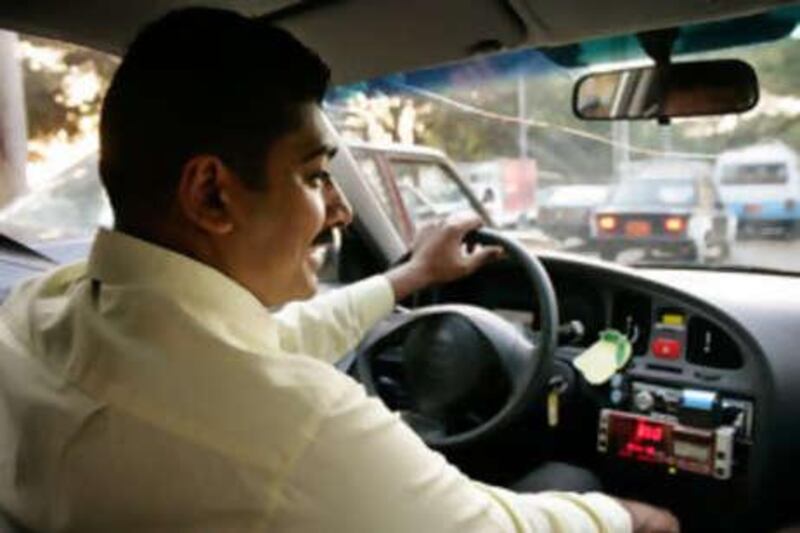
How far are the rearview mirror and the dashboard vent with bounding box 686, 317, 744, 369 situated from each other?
0.56 meters

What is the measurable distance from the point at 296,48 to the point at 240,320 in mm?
408

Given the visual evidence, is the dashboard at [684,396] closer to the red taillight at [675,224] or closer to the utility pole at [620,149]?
the red taillight at [675,224]

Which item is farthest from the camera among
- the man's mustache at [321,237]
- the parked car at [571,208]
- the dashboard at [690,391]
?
→ the parked car at [571,208]

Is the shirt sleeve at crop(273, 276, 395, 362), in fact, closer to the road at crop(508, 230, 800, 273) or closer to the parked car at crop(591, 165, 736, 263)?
the road at crop(508, 230, 800, 273)

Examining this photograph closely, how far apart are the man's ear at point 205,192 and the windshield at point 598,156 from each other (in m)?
1.50

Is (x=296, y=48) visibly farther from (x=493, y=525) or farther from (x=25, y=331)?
(x=493, y=525)

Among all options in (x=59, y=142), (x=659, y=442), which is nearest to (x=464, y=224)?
(x=659, y=442)

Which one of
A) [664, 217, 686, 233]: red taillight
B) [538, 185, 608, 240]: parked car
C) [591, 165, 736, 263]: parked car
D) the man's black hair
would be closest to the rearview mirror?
the man's black hair

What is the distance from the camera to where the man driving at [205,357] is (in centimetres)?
111

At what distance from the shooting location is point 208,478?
110 centimetres

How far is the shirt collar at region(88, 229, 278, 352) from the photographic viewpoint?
3.89ft

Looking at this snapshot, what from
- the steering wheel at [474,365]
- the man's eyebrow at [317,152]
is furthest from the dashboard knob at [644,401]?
the man's eyebrow at [317,152]

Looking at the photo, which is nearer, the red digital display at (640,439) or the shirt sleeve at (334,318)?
the shirt sleeve at (334,318)

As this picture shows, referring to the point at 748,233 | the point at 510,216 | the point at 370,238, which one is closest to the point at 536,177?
the point at 510,216
